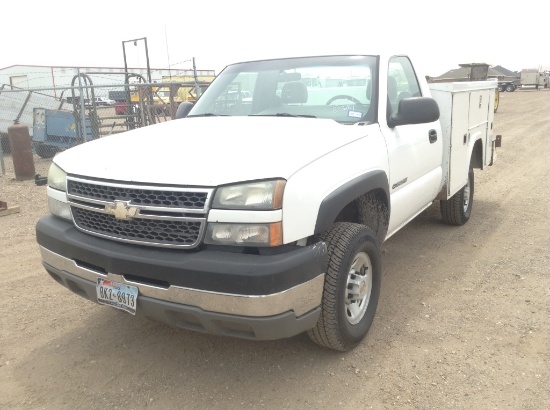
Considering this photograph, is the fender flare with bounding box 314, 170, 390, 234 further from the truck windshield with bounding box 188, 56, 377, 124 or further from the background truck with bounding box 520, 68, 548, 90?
the background truck with bounding box 520, 68, 548, 90

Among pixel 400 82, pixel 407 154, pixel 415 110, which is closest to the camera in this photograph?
pixel 415 110

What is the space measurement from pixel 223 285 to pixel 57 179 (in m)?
1.49

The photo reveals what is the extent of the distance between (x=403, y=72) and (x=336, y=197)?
2.07 m

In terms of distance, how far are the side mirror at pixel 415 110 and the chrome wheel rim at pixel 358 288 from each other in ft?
3.55

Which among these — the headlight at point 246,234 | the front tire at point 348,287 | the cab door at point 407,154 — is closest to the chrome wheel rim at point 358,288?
the front tire at point 348,287

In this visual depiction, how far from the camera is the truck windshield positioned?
3.71 m

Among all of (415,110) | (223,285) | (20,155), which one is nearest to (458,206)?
(415,110)

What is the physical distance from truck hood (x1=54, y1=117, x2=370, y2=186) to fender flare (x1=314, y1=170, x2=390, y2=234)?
9.3 inches

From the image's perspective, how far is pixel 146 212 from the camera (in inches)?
103

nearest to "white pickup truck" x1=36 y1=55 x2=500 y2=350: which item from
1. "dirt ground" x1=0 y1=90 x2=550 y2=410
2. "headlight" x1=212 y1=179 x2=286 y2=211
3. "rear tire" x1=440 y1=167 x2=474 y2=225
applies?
"headlight" x1=212 y1=179 x2=286 y2=211

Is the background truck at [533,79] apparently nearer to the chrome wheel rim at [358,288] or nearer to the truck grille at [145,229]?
the chrome wheel rim at [358,288]

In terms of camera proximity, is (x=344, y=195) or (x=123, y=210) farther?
(x=344, y=195)

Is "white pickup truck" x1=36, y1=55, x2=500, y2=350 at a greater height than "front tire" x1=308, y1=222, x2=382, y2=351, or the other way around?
"white pickup truck" x1=36, y1=55, x2=500, y2=350

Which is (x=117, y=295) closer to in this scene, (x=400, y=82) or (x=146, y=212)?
(x=146, y=212)
